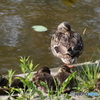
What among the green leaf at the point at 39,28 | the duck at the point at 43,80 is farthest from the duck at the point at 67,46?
the green leaf at the point at 39,28

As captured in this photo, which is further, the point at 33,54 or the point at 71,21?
the point at 71,21

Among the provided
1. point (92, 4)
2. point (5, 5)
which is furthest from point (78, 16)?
point (5, 5)

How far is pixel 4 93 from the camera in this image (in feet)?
12.2

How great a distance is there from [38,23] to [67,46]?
2990 millimetres

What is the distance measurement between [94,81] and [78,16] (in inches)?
196

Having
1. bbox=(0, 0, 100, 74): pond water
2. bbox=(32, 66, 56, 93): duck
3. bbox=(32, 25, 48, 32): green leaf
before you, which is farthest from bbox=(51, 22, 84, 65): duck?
bbox=(32, 25, 48, 32): green leaf

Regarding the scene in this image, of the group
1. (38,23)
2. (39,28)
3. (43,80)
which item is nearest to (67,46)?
(43,80)

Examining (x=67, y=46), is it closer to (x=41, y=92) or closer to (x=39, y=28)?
(x=41, y=92)

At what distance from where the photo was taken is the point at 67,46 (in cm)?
505

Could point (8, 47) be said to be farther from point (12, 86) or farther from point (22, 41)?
point (12, 86)

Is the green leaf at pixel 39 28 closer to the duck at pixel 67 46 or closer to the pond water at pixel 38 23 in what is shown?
the pond water at pixel 38 23

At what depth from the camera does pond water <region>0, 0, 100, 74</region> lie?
20.1ft

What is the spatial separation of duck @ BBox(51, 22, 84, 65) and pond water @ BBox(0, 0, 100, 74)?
621mm

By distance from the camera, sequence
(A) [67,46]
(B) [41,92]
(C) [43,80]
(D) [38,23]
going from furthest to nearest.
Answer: (D) [38,23] → (A) [67,46] → (C) [43,80] → (B) [41,92]
